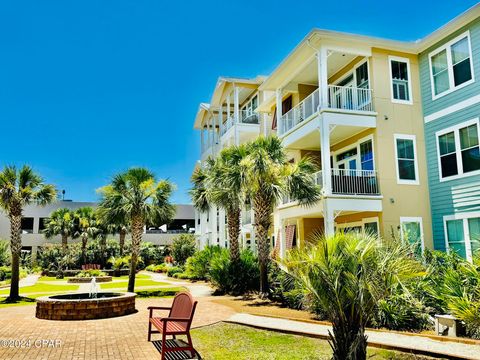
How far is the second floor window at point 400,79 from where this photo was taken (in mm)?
18078

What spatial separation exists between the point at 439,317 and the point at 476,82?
9.49 meters

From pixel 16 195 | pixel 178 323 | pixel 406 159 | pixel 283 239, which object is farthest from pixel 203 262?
pixel 178 323

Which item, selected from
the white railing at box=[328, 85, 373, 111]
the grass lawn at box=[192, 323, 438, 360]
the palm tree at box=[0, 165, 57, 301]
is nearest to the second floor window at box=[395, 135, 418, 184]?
the white railing at box=[328, 85, 373, 111]

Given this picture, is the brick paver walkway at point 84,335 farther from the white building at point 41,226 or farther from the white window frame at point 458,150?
the white building at point 41,226

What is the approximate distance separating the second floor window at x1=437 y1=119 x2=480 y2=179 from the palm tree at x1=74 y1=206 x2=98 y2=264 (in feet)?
110

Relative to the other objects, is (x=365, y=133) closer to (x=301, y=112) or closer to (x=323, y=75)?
(x=323, y=75)

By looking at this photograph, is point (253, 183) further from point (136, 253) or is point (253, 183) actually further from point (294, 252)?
point (294, 252)

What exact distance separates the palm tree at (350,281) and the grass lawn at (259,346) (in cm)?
146

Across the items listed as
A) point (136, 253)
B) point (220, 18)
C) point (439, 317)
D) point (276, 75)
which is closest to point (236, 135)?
point (276, 75)

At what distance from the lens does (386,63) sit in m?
18.1

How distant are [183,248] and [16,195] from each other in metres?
22.0

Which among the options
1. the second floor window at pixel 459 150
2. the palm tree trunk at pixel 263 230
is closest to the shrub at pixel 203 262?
the palm tree trunk at pixel 263 230

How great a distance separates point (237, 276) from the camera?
18.7 m

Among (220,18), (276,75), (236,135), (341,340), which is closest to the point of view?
(341,340)
